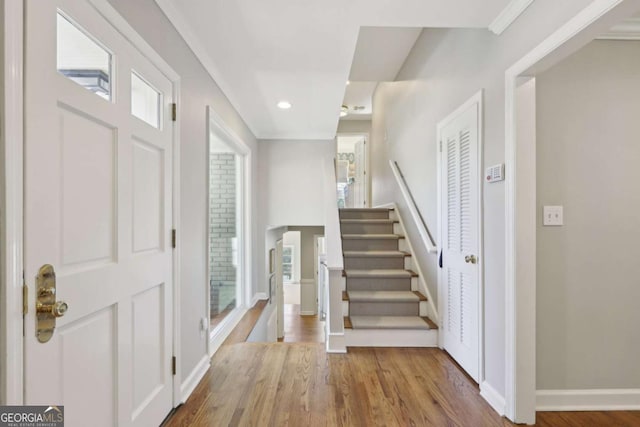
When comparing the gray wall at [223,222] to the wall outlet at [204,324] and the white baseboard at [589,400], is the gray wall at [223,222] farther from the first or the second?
the white baseboard at [589,400]

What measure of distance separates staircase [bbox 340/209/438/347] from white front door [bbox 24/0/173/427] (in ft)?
5.83

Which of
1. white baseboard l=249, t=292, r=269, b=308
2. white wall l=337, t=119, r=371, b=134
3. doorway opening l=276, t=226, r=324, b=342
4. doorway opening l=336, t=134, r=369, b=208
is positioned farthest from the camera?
doorway opening l=336, t=134, r=369, b=208

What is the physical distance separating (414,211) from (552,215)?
179 cm

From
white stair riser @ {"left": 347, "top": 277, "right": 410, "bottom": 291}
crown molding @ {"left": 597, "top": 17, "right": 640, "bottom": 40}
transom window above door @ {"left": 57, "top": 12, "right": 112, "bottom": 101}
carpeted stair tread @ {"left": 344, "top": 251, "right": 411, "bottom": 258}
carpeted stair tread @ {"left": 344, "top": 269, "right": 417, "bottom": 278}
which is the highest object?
crown molding @ {"left": 597, "top": 17, "right": 640, "bottom": 40}

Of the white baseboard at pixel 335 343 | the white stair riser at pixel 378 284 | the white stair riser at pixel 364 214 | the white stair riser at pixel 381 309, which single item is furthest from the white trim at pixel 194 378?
the white stair riser at pixel 364 214

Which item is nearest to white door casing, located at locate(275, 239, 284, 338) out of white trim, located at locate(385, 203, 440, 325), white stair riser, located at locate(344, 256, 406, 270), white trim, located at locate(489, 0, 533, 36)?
white stair riser, located at locate(344, 256, 406, 270)

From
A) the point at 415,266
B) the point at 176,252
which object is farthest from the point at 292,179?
the point at 176,252

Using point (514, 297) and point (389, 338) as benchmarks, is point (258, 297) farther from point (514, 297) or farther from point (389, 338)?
point (514, 297)

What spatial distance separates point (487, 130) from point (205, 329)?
7.98 feet

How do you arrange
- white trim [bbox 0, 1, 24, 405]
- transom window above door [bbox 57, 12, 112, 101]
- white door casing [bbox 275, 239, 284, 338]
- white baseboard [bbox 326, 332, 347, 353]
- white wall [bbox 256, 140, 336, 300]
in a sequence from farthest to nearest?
white door casing [bbox 275, 239, 284, 338], white wall [bbox 256, 140, 336, 300], white baseboard [bbox 326, 332, 347, 353], transom window above door [bbox 57, 12, 112, 101], white trim [bbox 0, 1, 24, 405]

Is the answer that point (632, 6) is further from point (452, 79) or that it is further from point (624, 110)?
point (452, 79)

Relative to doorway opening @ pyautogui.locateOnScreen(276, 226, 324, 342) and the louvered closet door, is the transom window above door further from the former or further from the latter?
doorway opening @ pyautogui.locateOnScreen(276, 226, 324, 342)

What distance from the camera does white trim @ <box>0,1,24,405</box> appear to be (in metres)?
0.88

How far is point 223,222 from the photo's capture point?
156 inches
